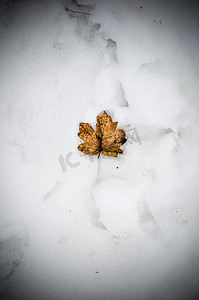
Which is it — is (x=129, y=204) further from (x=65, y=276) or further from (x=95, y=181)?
(x=65, y=276)

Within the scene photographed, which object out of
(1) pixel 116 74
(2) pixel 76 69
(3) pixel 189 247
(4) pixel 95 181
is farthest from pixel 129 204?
(2) pixel 76 69

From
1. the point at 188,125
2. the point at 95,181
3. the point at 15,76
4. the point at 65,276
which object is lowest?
the point at 65,276

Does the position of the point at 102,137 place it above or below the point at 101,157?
above

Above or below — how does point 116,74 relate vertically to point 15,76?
above
